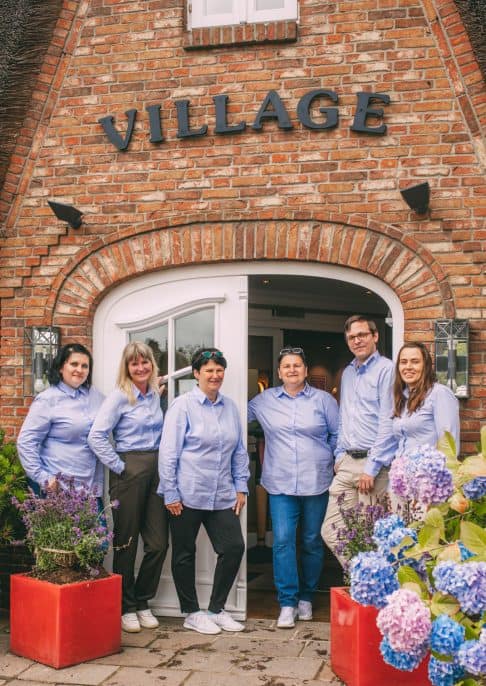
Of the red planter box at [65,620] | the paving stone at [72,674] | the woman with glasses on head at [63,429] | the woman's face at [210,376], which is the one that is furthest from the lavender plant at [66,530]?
the woman's face at [210,376]

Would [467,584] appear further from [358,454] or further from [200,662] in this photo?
[358,454]

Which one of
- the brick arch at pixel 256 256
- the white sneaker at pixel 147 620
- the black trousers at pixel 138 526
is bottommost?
the white sneaker at pixel 147 620

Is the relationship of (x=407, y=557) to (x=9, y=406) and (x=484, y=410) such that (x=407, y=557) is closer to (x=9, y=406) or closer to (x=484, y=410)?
(x=484, y=410)

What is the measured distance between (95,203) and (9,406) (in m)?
1.58

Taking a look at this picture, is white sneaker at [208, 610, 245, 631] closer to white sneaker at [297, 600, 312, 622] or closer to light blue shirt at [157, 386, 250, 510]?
white sneaker at [297, 600, 312, 622]

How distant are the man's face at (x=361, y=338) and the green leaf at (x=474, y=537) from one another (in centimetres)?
307

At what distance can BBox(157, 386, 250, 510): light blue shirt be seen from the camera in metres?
5.11

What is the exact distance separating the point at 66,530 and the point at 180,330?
5.65 ft

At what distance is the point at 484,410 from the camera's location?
498cm

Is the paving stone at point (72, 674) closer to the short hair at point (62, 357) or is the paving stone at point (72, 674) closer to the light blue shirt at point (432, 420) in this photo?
the short hair at point (62, 357)

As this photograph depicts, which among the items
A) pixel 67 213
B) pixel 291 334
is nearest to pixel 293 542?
→ pixel 67 213

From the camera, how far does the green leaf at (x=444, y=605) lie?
204 cm

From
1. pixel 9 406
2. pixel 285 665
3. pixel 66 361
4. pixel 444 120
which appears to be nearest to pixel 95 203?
pixel 66 361

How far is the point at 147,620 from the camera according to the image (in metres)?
5.25
